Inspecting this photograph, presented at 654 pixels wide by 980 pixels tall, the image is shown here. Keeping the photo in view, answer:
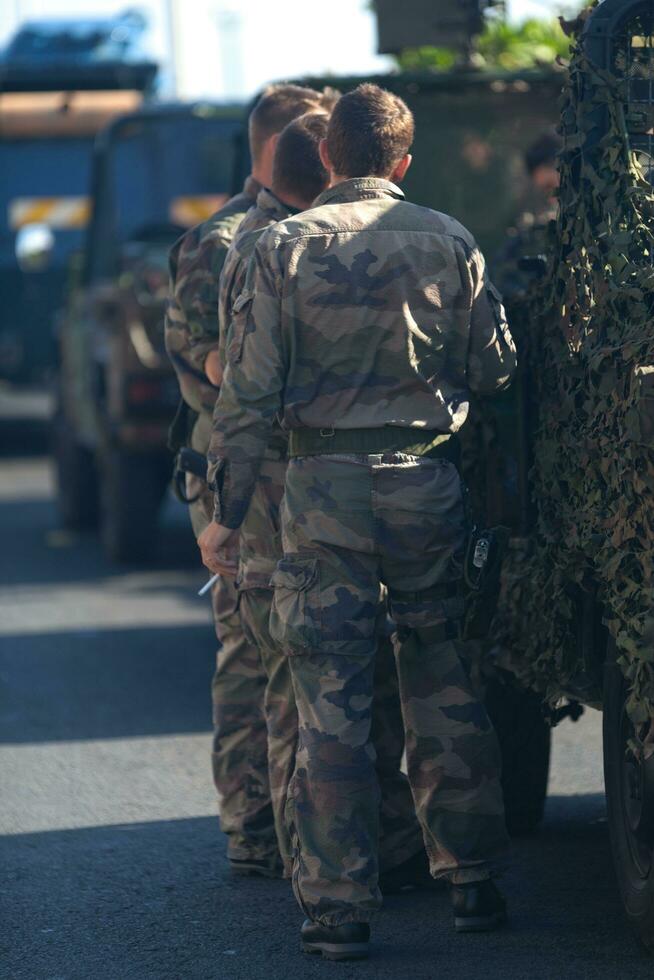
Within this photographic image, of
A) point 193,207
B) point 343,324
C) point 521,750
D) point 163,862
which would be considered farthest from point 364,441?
point 193,207

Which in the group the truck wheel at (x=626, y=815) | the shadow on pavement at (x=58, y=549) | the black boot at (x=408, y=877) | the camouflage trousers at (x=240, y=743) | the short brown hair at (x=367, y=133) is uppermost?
the short brown hair at (x=367, y=133)

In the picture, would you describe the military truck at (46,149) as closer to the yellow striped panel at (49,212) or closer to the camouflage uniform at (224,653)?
the yellow striped panel at (49,212)

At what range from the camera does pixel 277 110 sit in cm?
552

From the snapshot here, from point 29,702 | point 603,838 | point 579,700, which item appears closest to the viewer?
point 579,700

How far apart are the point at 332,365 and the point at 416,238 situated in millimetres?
339

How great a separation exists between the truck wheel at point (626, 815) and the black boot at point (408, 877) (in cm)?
72

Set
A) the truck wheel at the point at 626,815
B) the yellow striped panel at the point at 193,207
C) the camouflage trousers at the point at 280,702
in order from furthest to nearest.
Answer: the yellow striped panel at the point at 193,207 → the camouflage trousers at the point at 280,702 → the truck wheel at the point at 626,815

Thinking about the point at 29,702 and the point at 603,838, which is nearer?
the point at 603,838

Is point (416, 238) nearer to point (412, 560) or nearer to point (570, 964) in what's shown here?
point (412, 560)

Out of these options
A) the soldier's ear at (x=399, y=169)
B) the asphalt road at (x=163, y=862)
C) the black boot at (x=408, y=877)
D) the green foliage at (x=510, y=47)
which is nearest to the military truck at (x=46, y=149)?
the green foliage at (x=510, y=47)

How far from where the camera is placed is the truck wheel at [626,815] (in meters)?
4.38

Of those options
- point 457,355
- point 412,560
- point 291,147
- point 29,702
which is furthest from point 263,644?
point 29,702

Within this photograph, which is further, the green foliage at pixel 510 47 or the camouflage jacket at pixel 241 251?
the green foliage at pixel 510 47

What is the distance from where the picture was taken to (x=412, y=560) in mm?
4660
